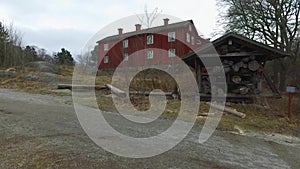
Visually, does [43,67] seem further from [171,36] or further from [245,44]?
[245,44]

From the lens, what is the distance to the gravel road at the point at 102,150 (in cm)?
444

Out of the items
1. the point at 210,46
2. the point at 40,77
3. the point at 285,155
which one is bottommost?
the point at 285,155

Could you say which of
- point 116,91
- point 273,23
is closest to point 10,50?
point 116,91

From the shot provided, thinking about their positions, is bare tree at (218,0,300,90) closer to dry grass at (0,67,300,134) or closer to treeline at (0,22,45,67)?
dry grass at (0,67,300,134)

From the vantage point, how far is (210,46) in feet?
42.4

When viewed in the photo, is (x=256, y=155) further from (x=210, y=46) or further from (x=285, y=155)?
(x=210, y=46)

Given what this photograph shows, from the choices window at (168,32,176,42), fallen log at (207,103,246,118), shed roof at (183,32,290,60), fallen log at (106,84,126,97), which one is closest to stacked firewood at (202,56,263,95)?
shed roof at (183,32,290,60)

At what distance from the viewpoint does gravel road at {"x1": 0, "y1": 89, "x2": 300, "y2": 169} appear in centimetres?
444

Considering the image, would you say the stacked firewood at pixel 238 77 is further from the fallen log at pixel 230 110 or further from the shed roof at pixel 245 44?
the fallen log at pixel 230 110

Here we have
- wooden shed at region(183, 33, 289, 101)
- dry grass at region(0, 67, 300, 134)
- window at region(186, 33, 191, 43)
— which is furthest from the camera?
window at region(186, 33, 191, 43)

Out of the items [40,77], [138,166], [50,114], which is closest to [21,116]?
[50,114]

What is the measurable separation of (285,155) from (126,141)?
294 centimetres

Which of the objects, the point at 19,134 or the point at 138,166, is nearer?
the point at 138,166

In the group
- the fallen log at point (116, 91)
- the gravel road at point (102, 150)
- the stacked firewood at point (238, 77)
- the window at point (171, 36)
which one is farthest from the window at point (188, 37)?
the gravel road at point (102, 150)
